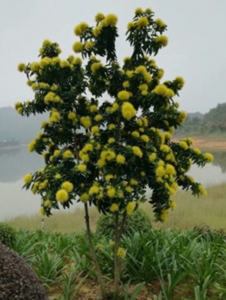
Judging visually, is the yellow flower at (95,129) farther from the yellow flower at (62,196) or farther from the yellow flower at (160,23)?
the yellow flower at (160,23)

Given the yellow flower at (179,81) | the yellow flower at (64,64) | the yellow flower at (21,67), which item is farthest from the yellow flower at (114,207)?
the yellow flower at (21,67)

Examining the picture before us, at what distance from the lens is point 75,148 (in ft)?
9.48

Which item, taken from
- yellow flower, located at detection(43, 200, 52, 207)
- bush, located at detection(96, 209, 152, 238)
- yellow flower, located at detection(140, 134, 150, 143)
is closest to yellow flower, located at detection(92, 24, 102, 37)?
yellow flower, located at detection(140, 134, 150, 143)

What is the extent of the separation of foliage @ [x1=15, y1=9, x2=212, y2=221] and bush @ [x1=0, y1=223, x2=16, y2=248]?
1.71 m

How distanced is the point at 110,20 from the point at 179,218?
8733 millimetres

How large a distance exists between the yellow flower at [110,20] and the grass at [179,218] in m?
7.41

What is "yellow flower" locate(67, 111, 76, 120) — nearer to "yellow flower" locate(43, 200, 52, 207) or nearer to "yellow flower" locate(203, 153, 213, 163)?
"yellow flower" locate(43, 200, 52, 207)

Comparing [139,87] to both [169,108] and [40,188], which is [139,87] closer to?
[169,108]

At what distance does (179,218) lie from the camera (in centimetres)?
Answer: 1046

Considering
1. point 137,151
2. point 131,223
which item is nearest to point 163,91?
point 137,151

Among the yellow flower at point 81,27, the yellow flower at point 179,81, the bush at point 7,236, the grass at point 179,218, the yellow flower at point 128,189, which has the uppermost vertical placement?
the yellow flower at point 81,27

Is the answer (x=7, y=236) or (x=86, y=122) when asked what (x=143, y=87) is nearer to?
(x=86, y=122)

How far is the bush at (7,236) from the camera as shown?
417 centimetres

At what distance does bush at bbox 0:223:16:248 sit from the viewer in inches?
164
